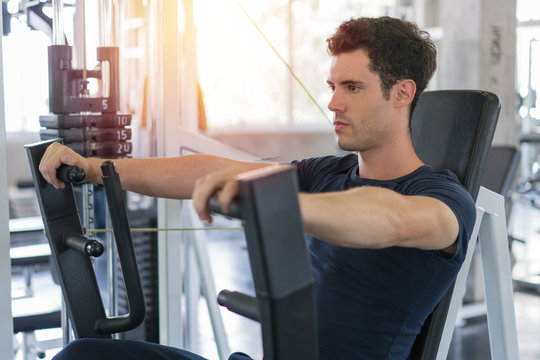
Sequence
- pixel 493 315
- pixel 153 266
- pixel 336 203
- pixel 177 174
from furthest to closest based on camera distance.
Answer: pixel 153 266, pixel 493 315, pixel 177 174, pixel 336 203

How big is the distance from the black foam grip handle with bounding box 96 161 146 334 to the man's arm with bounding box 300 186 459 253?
0.45 meters

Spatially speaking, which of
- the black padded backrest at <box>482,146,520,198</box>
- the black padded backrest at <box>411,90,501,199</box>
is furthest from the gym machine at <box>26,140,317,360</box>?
the black padded backrest at <box>482,146,520,198</box>

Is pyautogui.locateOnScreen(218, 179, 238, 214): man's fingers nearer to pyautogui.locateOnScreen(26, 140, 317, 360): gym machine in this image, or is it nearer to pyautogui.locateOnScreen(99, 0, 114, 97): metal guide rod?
pyautogui.locateOnScreen(26, 140, 317, 360): gym machine

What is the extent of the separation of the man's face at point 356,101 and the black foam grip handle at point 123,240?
1.43 ft

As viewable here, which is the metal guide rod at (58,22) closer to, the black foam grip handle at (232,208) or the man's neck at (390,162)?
the man's neck at (390,162)

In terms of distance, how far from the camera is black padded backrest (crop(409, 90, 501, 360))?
1435 millimetres

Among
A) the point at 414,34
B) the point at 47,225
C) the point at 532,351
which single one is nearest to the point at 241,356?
the point at 47,225

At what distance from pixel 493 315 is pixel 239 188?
1.15 meters

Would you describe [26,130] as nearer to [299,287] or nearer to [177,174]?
[177,174]

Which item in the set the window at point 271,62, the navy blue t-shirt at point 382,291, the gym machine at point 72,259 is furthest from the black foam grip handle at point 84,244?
the window at point 271,62

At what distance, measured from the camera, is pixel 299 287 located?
0.80 m

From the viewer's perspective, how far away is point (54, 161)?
1310 millimetres

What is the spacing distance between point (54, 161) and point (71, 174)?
5 cm

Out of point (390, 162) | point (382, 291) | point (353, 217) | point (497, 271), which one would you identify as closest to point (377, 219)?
point (353, 217)
